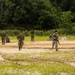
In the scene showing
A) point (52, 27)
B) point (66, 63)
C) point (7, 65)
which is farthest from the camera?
point (52, 27)

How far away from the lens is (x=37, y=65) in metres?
24.3

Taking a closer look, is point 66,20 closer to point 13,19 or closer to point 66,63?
point 13,19

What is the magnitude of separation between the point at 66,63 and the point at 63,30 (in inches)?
1730

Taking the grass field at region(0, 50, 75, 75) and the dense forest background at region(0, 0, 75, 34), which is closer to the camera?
the grass field at region(0, 50, 75, 75)

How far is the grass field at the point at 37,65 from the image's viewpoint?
22.3 metres

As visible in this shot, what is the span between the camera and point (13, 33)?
229ft

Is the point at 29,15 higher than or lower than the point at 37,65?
lower

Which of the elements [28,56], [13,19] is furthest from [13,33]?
[28,56]

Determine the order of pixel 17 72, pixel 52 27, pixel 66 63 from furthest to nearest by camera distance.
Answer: pixel 52 27, pixel 66 63, pixel 17 72

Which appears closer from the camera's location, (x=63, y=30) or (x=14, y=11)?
(x=63, y=30)

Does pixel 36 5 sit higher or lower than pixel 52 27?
higher

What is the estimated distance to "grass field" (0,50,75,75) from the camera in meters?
22.3

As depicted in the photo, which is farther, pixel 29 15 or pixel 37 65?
pixel 29 15

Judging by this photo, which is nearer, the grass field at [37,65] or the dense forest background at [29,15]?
the grass field at [37,65]
